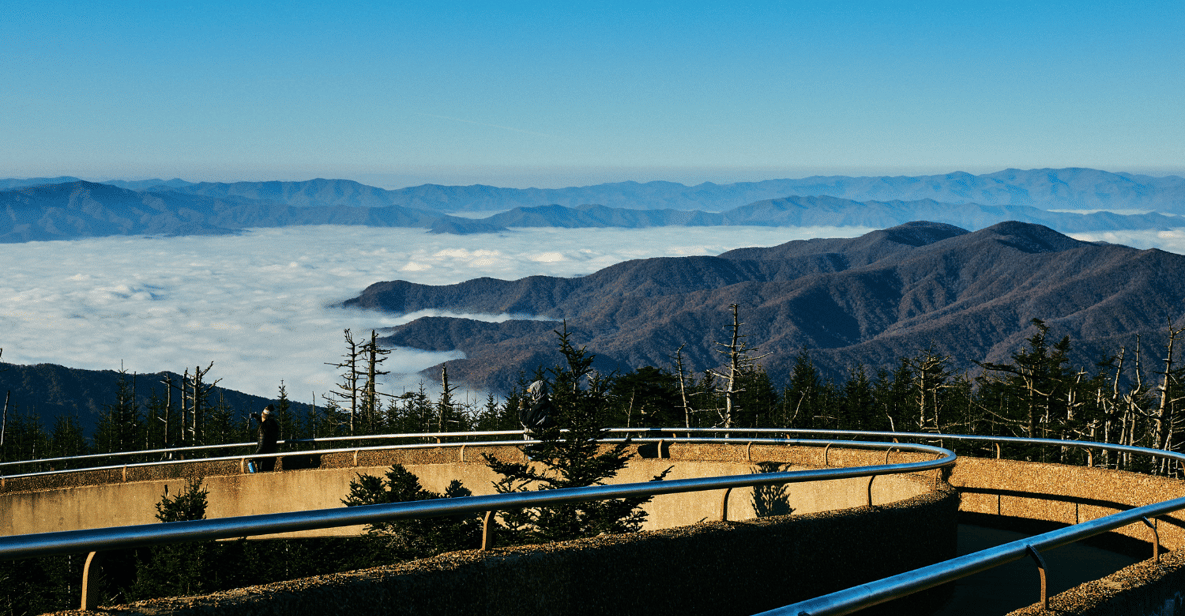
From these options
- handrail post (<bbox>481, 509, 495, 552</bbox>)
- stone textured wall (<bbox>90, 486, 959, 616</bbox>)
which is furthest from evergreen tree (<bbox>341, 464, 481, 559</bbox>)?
handrail post (<bbox>481, 509, 495, 552</bbox>)

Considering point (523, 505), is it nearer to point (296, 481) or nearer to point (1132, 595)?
point (1132, 595)

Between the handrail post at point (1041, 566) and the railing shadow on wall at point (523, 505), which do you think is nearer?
the railing shadow on wall at point (523, 505)

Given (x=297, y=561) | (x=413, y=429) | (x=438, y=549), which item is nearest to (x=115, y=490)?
(x=297, y=561)

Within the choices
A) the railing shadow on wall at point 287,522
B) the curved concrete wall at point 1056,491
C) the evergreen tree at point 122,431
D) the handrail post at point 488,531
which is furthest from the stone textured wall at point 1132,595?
the evergreen tree at point 122,431

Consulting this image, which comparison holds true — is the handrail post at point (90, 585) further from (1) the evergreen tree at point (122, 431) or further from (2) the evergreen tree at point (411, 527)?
(1) the evergreen tree at point (122, 431)

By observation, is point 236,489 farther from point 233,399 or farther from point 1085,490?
point 233,399
